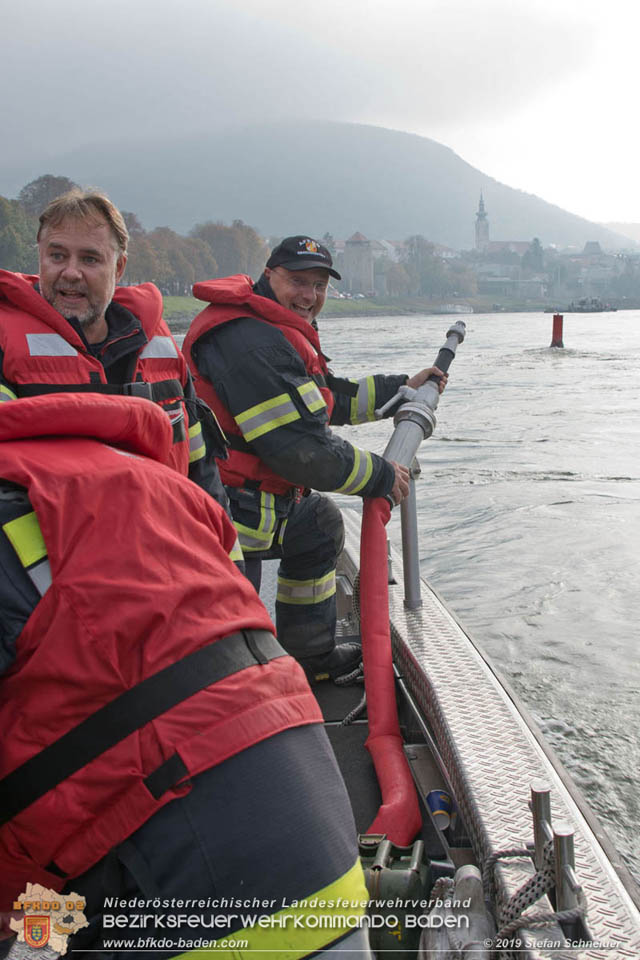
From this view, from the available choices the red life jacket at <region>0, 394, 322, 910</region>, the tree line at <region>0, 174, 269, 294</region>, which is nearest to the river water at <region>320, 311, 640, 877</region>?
the red life jacket at <region>0, 394, 322, 910</region>

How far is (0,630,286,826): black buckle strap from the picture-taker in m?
1.09

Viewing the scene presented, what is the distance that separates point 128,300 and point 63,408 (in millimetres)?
1396

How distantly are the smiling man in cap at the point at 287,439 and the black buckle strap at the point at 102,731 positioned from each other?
186cm

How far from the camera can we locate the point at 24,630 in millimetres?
1109

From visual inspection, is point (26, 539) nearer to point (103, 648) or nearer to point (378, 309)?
point (103, 648)

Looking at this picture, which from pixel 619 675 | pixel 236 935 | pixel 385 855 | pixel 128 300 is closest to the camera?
pixel 236 935

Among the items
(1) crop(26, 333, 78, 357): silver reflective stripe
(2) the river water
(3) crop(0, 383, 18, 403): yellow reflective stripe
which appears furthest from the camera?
(2) the river water

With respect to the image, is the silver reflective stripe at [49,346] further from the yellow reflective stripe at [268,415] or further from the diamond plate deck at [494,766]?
the diamond plate deck at [494,766]

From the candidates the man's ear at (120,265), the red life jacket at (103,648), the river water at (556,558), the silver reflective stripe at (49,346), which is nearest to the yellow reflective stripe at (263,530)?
the man's ear at (120,265)

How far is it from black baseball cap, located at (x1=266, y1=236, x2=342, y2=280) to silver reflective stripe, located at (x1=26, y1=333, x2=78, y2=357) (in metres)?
1.10

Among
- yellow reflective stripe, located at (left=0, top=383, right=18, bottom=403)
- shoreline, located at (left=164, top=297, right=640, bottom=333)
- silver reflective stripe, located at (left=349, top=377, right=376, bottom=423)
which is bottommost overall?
shoreline, located at (left=164, top=297, right=640, bottom=333)

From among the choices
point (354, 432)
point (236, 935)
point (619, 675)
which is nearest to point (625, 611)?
point (619, 675)

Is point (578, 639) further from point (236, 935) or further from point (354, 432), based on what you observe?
point (354, 432)

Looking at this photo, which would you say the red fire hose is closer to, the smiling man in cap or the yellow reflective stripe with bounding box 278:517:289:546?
the smiling man in cap
